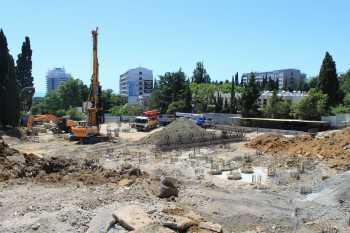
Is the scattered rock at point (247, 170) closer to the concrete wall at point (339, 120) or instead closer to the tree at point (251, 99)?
the concrete wall at point (339, 120)

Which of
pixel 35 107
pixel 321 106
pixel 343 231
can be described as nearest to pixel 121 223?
pixel 343 231

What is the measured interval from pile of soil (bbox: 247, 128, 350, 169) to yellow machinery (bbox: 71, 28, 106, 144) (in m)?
10.2

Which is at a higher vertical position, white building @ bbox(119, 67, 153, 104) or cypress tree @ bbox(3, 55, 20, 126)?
white building @ bbox(119, 67, 153, 104)

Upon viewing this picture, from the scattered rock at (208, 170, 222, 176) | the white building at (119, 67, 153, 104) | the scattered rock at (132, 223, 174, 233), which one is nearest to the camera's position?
the scattered rock at (132, 223, 174, 233)

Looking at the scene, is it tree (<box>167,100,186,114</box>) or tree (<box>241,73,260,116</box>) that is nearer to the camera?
tree (<box>241,73,260,116</box>)

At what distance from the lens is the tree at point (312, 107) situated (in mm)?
39469

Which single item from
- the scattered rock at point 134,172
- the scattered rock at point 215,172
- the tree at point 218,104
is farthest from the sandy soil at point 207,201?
the tree at point 218,104

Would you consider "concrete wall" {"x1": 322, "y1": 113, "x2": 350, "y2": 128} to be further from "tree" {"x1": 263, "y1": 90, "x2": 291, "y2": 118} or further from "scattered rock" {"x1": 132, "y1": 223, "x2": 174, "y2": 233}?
"scattered rock" {"x1": 132, "y1": 223, "x2": 174, "y2": 233}

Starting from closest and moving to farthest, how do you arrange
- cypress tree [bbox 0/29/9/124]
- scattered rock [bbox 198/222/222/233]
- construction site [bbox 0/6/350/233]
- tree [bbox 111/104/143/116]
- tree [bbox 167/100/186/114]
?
scattered rock [bbox 198/222/222/233] → construction site [bbox 0/6/350/233] → cypress tree [bbox 0/29/9/124] → tree [bbox 167/100/186/114] → tree [bbox 111/104/143/116]

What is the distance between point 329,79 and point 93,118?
2516 centimetres

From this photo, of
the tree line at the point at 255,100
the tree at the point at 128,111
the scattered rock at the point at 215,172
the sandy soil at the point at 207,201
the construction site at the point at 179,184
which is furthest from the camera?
the tree at the point at 128,111

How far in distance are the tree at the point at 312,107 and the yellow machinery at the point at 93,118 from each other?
17.9 m

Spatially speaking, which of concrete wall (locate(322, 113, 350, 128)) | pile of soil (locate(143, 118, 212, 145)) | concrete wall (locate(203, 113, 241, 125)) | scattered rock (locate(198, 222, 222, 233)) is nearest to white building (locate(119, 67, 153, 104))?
concrete wall (locate(203, 113, 241, 125))

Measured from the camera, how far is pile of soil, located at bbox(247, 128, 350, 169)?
21941 millimetres
